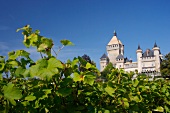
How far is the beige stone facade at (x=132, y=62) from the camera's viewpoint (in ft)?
298

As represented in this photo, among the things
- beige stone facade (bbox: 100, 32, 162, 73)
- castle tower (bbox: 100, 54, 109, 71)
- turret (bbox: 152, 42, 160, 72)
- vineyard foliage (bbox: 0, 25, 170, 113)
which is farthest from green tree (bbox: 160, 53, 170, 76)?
vineyard foliage (bbox: 0, 25, 170, 113)

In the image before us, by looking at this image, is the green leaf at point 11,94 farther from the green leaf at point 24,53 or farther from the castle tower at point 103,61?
the castle tower at point 103,61

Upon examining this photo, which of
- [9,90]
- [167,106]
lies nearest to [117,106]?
[9,90]

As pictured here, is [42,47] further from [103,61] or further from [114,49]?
[114,49]

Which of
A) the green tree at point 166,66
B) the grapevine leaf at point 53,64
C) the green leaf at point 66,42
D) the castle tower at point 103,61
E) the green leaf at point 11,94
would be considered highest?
the castle tower at point 103,61

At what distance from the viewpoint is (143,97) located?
337 centimetres

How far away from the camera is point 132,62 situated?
98.1 m

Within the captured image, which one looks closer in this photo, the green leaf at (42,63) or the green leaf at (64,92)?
the green leaf at (42,63)

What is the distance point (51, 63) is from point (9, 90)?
11.3 inches

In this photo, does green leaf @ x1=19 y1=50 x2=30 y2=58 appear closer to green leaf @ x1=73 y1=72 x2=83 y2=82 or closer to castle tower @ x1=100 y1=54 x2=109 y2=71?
green leaf @ x1=73 y1=72 x2=83 y2=82

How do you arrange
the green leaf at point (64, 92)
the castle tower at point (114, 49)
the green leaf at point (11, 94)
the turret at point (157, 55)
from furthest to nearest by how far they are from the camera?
1. the castle tower at point (114, 49)
2. the turret at point (157, 55)
3. the green leaf at point (64, 92)
4. the green leaf at point (11, 94)

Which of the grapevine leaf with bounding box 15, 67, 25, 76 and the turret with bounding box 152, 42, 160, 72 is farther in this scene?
the turret with bounding box 152, 42, 160, 72

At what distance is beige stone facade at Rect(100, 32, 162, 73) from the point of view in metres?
90.8

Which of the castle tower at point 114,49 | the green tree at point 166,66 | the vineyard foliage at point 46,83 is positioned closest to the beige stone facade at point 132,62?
the castle tower at point 114,49
